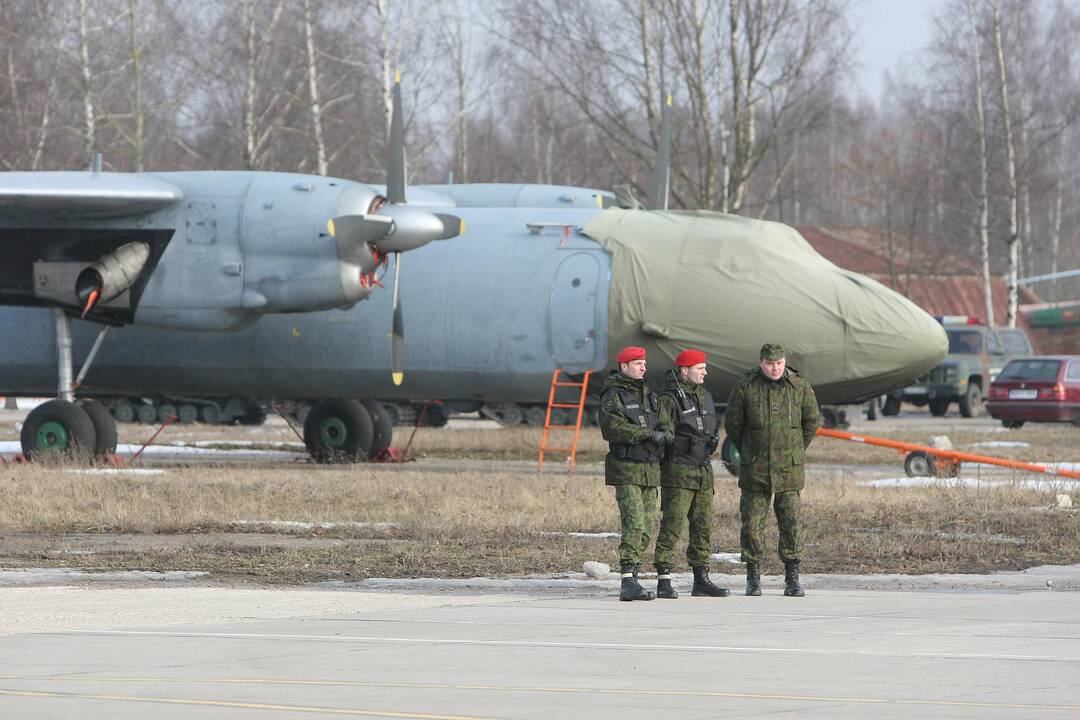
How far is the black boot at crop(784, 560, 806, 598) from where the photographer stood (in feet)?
39.7

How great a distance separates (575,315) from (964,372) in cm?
2426

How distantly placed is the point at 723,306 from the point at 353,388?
5547 millimetres

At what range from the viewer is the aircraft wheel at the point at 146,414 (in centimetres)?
4000

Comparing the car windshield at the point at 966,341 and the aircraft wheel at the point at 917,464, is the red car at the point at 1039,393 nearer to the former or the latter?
the car windshield at the point at 966,341

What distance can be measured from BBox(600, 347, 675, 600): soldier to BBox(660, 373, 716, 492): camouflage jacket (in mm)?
96

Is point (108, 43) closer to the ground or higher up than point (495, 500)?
higher up

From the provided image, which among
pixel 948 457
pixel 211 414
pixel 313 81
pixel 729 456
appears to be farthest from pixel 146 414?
pixel 948 457

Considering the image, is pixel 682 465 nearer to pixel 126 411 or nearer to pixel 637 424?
pixel 637 424

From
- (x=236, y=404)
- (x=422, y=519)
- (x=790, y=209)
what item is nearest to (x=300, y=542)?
(x=422, y=519)

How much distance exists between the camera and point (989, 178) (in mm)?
54625

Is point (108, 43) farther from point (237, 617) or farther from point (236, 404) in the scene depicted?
point (237, 617)

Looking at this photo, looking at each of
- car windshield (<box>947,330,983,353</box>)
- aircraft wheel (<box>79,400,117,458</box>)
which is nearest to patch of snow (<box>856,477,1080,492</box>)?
aircraft wheel (<box>79,400,117,458</box>)

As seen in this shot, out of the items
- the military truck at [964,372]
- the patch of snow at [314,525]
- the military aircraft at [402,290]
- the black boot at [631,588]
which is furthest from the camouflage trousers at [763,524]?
the military truck at [964,372]

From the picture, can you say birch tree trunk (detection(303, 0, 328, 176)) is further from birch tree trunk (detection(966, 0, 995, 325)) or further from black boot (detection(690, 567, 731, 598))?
black boot (detection(690, 567, 731, 598))
